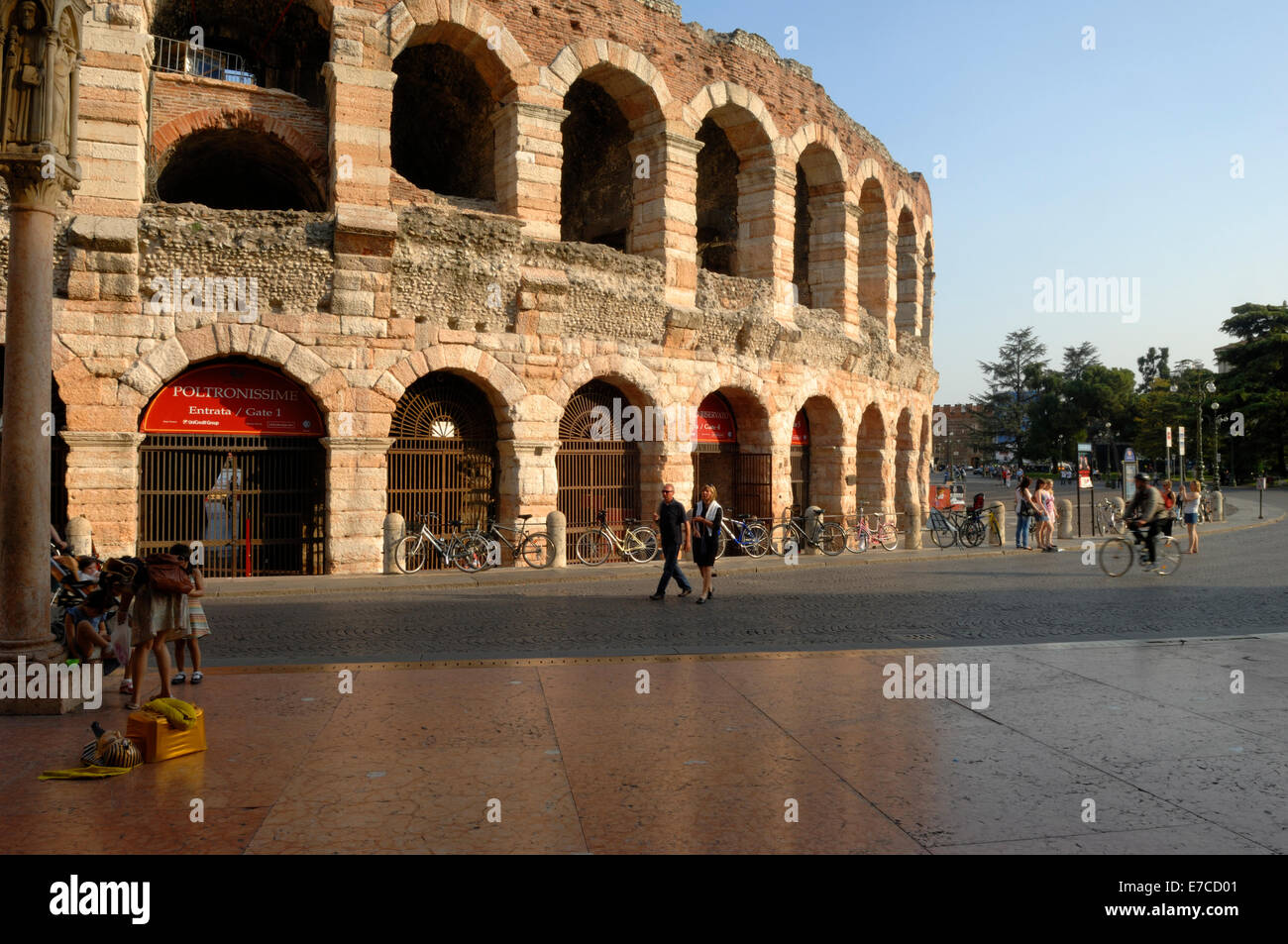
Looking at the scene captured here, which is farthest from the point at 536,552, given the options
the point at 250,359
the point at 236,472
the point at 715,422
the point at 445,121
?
the point at 445,121

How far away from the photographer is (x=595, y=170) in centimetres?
2105

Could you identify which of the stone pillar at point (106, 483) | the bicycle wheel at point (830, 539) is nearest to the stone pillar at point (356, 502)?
the stone pillar at point (106, 483)

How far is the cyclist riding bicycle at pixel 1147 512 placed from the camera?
14008 millimetres

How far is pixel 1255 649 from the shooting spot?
777 centimetres

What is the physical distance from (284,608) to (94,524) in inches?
164

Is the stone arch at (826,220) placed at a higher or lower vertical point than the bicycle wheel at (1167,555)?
higher

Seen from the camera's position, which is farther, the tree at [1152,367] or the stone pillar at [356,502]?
the tree at [1152,367]

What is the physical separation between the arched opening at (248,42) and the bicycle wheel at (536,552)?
9932 millimetres

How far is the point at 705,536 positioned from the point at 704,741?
673 cm

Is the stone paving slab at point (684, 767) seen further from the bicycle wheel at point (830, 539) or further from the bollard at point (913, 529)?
the bollard at point (913, 529)

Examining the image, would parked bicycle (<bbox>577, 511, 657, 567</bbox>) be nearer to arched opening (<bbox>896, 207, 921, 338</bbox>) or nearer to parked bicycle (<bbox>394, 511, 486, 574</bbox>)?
parked bicycle (<bbox>394, 511, 486, 574</bbox>)

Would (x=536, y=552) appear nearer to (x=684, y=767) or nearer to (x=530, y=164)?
(x=530, y=164)

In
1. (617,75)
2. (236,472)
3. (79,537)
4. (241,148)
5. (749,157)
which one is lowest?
(79,537)

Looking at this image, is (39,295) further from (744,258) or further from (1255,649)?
(744,258)
